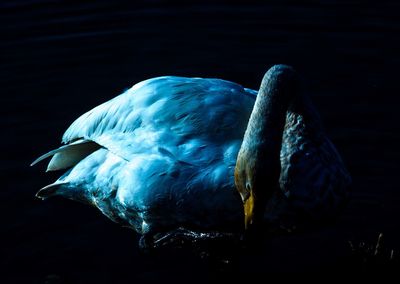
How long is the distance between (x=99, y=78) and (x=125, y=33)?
3.32ft

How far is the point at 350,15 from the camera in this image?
929 cm

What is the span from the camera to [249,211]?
5.12 m

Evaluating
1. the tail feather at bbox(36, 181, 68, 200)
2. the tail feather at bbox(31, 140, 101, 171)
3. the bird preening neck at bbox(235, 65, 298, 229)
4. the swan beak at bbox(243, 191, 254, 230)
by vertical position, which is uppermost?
the bird preening neck at bbox(235, 65, 298, 229)

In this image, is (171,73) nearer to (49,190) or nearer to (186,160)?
(49,190)

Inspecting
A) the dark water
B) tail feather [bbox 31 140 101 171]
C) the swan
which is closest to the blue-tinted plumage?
the swan

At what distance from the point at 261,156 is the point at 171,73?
348 cm

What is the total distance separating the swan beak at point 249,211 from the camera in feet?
16.6

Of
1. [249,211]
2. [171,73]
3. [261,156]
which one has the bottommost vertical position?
[249,211]

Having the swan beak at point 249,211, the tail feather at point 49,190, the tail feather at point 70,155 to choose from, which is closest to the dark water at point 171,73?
the tail feather at point 49,190

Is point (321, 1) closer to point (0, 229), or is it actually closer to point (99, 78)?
point (99, 78)

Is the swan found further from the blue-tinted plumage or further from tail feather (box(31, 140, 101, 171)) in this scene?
tail feather (box(31, 140, 101, 171))

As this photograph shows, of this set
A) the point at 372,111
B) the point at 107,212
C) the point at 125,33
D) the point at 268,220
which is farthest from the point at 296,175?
the point at 125,33

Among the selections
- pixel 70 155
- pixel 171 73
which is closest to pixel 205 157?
pixel 70 155

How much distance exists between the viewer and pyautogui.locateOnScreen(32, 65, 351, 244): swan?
17.9 feet
